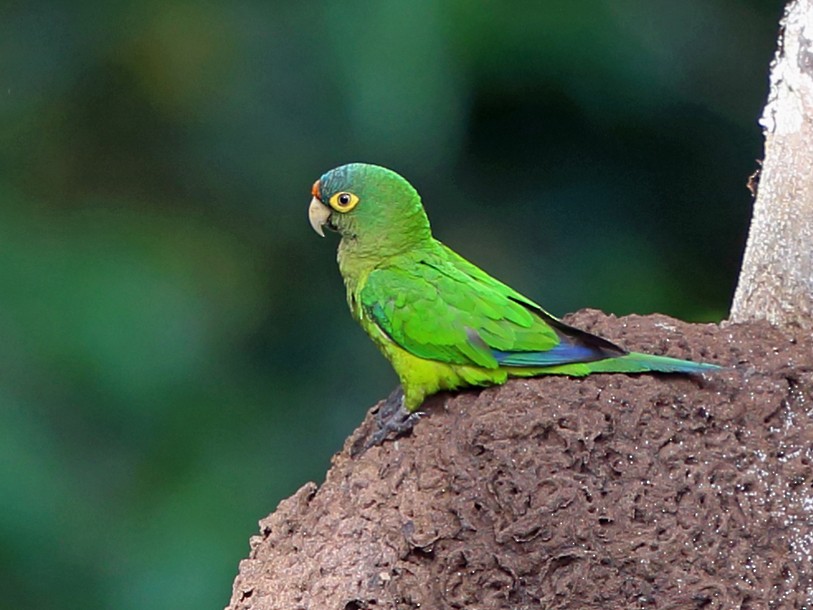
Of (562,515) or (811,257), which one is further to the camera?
(811,257)

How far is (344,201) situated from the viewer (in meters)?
2.45

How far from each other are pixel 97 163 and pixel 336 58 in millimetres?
847

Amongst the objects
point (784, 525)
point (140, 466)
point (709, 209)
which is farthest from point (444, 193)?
point (784, 525)

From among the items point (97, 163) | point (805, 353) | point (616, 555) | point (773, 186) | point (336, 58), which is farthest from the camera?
point (97, 163)

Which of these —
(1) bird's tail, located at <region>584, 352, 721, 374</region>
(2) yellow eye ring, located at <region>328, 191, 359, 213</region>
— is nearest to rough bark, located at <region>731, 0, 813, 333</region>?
(1) bird's tail, located at <region>584, 352, 721, 374</region>

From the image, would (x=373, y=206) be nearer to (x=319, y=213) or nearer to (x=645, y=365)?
(x=319, y=213)

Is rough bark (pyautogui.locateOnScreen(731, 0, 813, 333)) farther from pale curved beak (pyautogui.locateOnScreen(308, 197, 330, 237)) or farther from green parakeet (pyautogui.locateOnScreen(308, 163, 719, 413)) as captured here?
pale curved beak (pyautogui.locateOnScreen(308, 197, 330, 237))

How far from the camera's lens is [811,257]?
2236 millimetres

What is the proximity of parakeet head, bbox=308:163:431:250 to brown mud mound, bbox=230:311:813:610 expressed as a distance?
484 mm

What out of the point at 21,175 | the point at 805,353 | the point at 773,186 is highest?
the point at 21,175

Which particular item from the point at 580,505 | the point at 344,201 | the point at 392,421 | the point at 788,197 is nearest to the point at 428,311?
the point at 392,421

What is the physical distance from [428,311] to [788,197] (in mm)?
742

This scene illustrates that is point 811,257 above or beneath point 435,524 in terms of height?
above

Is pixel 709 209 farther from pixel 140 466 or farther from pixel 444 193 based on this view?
pixel 140 466
